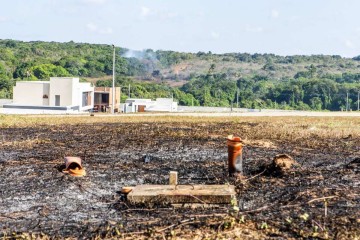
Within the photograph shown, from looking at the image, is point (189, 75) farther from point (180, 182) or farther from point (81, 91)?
point (180, 182)

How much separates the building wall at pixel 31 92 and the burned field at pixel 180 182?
148 feet

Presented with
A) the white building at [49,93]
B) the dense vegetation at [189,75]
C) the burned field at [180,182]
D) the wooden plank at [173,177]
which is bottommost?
the burned field at [180,182]

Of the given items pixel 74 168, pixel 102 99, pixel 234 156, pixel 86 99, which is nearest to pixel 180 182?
pixel 234 156

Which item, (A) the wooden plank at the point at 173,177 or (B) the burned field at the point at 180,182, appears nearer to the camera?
(B) the burned field at the point at 180,182

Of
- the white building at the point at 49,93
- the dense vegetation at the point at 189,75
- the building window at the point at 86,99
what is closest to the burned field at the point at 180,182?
the white building at the point at 49,93

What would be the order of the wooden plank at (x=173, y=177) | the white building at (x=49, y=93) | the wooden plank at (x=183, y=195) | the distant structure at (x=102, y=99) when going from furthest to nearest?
the distant structure at (x=102, y=99)
the white building at (x=49, y=93)
the wooden plank at (x=173, y=177)
the wooden plank at (x=183, y=195)

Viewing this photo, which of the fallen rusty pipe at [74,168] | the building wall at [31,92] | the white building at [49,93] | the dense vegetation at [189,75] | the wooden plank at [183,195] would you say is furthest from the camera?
the dense vegetation at [189,75]

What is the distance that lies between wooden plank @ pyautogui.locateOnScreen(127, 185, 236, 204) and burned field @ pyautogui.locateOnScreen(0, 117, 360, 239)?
0.12 metres

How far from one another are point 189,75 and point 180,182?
133098 millimetres

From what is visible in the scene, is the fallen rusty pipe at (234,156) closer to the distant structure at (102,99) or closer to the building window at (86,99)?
the building window at (86,99)

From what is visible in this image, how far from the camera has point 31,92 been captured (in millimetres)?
58281

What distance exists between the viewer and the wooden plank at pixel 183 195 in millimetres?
6923

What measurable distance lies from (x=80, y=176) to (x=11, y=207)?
89.5 inches

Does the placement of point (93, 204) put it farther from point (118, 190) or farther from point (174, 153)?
point (174, 153)
